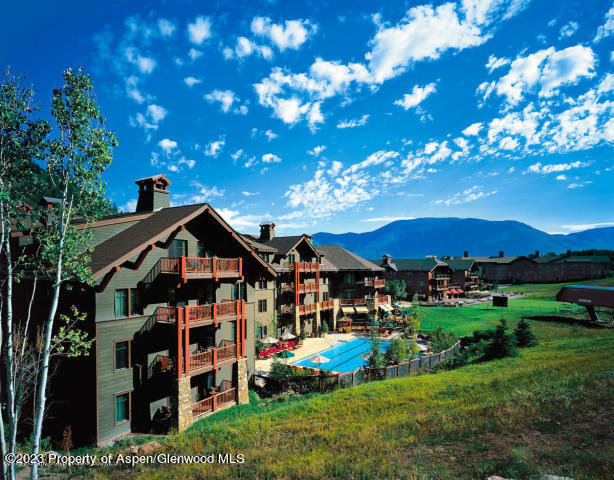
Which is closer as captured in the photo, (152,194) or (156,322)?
(156,322)

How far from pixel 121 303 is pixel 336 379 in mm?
13910

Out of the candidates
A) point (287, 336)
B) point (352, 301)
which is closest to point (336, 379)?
point (287, 336)

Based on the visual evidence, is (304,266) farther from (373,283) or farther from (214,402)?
(214,402)

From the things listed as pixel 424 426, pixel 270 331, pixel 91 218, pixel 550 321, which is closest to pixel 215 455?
pixel 424 426

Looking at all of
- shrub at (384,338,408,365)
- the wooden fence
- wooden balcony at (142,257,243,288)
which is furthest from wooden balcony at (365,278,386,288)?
wooden balcony at (142,257,243,288)

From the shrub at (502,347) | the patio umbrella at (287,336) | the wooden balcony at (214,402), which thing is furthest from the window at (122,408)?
the shrub at (502,347)

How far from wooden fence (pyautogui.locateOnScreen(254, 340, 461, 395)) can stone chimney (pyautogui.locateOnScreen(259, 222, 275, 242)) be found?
21.1 m

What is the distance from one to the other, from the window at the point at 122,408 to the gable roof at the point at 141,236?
6685mm

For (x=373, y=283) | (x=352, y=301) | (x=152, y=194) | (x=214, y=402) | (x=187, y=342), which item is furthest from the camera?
(x=373, y=283)

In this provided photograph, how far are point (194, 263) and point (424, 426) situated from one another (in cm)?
1391

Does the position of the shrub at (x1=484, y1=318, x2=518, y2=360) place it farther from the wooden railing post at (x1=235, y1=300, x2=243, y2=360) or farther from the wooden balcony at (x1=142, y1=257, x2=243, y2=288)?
the wooden balcony at (x1=142, y1=257, x2=243, y2=288)

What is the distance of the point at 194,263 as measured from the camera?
18.5 metres

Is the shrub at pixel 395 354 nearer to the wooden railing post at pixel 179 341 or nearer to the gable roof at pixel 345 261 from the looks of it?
the wooden railing post at pixel 179 341

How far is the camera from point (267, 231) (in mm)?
42000
